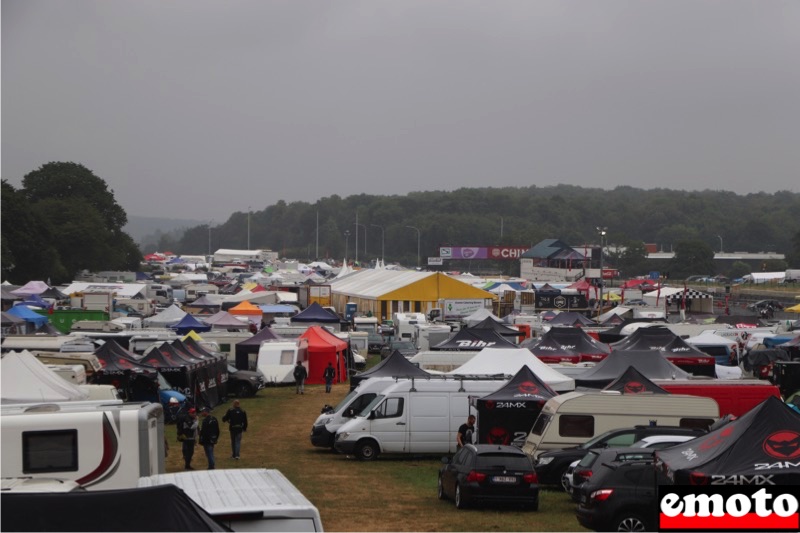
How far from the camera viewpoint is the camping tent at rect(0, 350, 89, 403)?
19766mm

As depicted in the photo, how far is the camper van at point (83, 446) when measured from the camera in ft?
44.1

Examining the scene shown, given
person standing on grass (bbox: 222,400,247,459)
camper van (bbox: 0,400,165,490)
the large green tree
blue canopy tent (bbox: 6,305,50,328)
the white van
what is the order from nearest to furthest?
camper van (bbox: 0,400,165,490) → person standing on grass (bbox: 222,400,247,459) → the white van → blue canopy tent (bbox: 6,305,50,328) → the large green tree

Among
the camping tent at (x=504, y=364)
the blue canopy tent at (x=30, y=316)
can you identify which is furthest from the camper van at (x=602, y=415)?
the blue canopy tent at (x=30, y=316)

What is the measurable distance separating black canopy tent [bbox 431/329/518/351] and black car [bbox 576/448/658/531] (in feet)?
74.2

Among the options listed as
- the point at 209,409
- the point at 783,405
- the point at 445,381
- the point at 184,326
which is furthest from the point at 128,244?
the point at 783,405

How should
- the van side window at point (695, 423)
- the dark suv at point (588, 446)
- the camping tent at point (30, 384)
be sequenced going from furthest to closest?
the camping tent at point (30, 384) < the van side window at point (695, 423) < the dark suv at point (588, 446)

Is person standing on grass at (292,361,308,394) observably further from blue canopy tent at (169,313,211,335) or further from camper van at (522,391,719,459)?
camper van at (522,391,719,459)

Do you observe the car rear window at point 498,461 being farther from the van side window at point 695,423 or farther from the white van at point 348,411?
the white van at point 348,411

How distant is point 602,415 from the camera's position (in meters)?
19.1

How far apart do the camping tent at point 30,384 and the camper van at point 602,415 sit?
26.4 ft

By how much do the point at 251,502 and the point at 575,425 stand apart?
11208mm

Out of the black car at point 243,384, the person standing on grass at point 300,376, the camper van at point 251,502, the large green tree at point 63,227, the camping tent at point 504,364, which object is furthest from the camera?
the large green tree at point 63,227

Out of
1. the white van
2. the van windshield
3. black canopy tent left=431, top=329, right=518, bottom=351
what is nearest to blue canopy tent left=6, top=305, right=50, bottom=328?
black canopy tent left=431, top=329, right=518, bottom=351

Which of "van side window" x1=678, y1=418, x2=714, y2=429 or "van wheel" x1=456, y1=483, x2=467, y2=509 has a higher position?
"van side window" x1=678, y1=418, x2=714, y2=429
